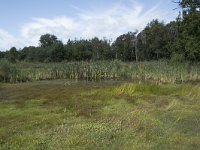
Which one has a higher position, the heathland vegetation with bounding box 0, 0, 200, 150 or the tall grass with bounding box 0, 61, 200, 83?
the tall grass with bounding box 0, 61, 200, 83

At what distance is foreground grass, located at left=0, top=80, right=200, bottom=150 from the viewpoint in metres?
11.0

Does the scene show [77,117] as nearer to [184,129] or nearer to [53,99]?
[184,129]

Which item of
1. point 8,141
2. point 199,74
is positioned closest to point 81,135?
point 8,141

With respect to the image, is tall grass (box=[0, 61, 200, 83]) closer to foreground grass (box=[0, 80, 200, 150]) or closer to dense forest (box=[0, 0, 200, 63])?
foreground grass (box=[0, 80, 200, 150])

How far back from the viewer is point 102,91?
24453mm

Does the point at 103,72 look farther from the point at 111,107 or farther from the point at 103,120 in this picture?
the point at 103,120

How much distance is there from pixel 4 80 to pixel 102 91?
14.1m

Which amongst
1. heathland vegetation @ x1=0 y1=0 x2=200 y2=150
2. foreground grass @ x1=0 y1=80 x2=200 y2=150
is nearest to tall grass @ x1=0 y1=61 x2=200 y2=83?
heathland vegetation @ x1=0 y1=0 x2=200 y2=150

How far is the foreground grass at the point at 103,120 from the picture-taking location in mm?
11023

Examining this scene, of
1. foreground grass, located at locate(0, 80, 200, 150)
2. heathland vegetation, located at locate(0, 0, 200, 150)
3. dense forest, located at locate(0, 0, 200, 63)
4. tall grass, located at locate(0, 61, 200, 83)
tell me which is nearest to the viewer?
foreground grass, located at locate(0, 80, 200, 150)

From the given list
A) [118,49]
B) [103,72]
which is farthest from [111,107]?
[118,49]

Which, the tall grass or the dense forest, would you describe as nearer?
the tall grass

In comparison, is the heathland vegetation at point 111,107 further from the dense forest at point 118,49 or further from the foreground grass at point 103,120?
the dense forest at point 118,49

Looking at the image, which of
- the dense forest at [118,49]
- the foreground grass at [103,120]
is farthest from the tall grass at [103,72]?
the dense forest at [118,49]
